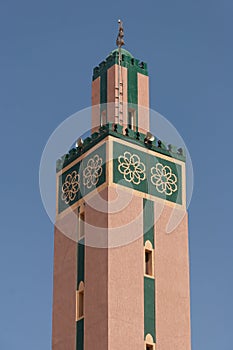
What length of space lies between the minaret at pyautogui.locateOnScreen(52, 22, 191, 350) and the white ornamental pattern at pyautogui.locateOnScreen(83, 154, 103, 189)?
49 mm

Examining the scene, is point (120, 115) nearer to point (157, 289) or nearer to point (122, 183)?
point (122, 183)

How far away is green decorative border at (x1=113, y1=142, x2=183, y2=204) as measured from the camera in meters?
39.4

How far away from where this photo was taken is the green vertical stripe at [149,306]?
1475 inches

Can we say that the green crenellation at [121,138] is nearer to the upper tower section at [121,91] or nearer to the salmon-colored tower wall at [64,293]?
the upper tower section at [121,91]

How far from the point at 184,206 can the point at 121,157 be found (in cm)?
320

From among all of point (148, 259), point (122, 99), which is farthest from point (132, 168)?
point (122, 99)

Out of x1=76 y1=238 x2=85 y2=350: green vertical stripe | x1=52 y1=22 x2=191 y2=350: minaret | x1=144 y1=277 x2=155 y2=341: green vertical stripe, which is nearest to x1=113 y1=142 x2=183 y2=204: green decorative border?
x1=52 y1=22 x2=191 y2=350: minaret

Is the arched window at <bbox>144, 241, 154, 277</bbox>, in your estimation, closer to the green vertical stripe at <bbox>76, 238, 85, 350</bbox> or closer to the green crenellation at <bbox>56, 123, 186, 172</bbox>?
the green vertical stripe at <bbox>76, 238, 85, 350</bbox>

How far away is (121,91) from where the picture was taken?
42.6 metres

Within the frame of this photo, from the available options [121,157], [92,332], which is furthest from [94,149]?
[92,332]

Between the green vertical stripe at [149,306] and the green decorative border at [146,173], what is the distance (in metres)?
3.56

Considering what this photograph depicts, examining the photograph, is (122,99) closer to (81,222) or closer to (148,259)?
(81,222)

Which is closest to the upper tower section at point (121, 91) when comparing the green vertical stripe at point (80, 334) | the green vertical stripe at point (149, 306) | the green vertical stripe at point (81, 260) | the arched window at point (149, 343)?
the green vertical stripe at point (81, 260)

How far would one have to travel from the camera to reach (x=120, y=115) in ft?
138
